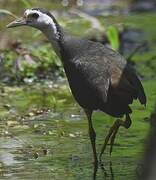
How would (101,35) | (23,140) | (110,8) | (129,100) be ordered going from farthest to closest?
(110,8), (101,35), (23,140), (129,100)

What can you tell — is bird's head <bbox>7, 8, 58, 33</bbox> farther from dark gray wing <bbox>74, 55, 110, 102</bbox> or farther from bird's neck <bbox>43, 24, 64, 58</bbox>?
dark gray wing <bbox>74, 55, 110, 102</bbox>

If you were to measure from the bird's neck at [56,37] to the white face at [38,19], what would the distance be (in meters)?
0.02

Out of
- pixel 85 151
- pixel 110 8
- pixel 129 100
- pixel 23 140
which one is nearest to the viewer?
pixel 129 100

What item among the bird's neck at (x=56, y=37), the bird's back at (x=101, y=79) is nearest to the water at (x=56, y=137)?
the bird's back at (x=101, y=79)

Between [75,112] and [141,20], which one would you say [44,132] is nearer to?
[75,112]

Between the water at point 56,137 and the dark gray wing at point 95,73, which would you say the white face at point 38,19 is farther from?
the water at point 56,137

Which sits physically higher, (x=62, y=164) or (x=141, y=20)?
(x=62, y=164)

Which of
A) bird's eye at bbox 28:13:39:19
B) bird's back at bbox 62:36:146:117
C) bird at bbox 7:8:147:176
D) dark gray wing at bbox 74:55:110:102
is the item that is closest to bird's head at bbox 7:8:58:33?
bird's eye at bbox 28:13:39:19

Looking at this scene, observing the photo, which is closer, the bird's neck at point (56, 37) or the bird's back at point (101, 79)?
the bird's back at point (101, 79)

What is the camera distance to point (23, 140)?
6.55 m

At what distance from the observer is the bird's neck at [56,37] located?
19.4ft

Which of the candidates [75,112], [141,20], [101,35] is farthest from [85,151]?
[141,20]

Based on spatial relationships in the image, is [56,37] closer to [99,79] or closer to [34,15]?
[34,15]

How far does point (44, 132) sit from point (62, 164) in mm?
1214
